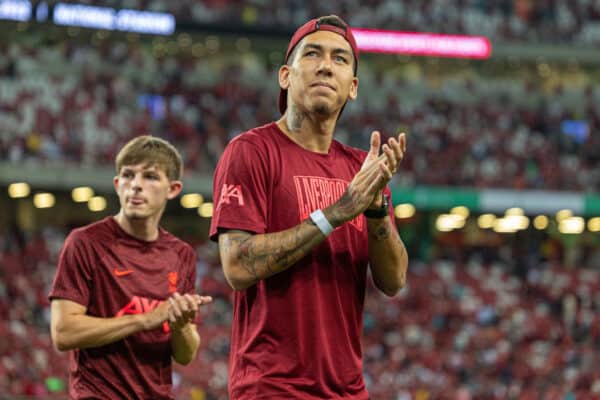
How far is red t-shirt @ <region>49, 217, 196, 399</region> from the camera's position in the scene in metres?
5.18

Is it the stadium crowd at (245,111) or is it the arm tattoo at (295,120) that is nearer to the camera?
the arm tattoo at (295,120)

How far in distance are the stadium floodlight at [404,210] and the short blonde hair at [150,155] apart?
22594 mm

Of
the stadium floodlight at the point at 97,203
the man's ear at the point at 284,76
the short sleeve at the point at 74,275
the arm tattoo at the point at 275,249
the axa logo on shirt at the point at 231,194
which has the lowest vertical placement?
the short sleeve at the point at 74,275

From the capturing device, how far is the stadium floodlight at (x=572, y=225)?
30359 mm

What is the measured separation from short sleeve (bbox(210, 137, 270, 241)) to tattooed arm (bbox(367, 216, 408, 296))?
1.51ft

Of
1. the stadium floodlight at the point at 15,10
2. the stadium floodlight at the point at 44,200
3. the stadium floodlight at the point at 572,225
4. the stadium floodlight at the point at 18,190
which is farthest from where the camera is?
the stadium floodlight at the point at 572,225

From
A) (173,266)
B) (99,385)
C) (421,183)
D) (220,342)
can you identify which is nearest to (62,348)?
(99,385)

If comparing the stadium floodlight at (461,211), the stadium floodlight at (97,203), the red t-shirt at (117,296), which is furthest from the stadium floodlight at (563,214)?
the red t-shirt at (117,296)

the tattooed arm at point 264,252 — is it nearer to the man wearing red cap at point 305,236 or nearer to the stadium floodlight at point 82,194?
the man wearing red cap at point 305,236

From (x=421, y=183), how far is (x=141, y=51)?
9.40 m

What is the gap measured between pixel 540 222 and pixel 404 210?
4279mm

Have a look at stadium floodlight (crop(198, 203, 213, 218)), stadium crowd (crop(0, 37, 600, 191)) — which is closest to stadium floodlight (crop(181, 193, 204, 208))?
stadium floodlight (crop(198, 203, 213, 218))

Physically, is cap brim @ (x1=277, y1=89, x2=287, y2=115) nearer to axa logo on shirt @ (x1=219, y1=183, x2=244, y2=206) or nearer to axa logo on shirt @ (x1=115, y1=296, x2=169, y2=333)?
axa logo on shirt @ (x1=219, y1=183, x2=244, y2=206)

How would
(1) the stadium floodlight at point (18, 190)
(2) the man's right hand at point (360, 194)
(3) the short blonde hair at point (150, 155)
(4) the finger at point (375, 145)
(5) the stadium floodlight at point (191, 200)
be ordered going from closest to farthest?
(2) the man's right hand at point (360, 194) → (4) the finger at point (375, 145) → (3) the short blonde hair at point (150, 155) → (1) the stadium floodlight at point (18, 190) → (5) the stadium floodlight at point (191, 200)
